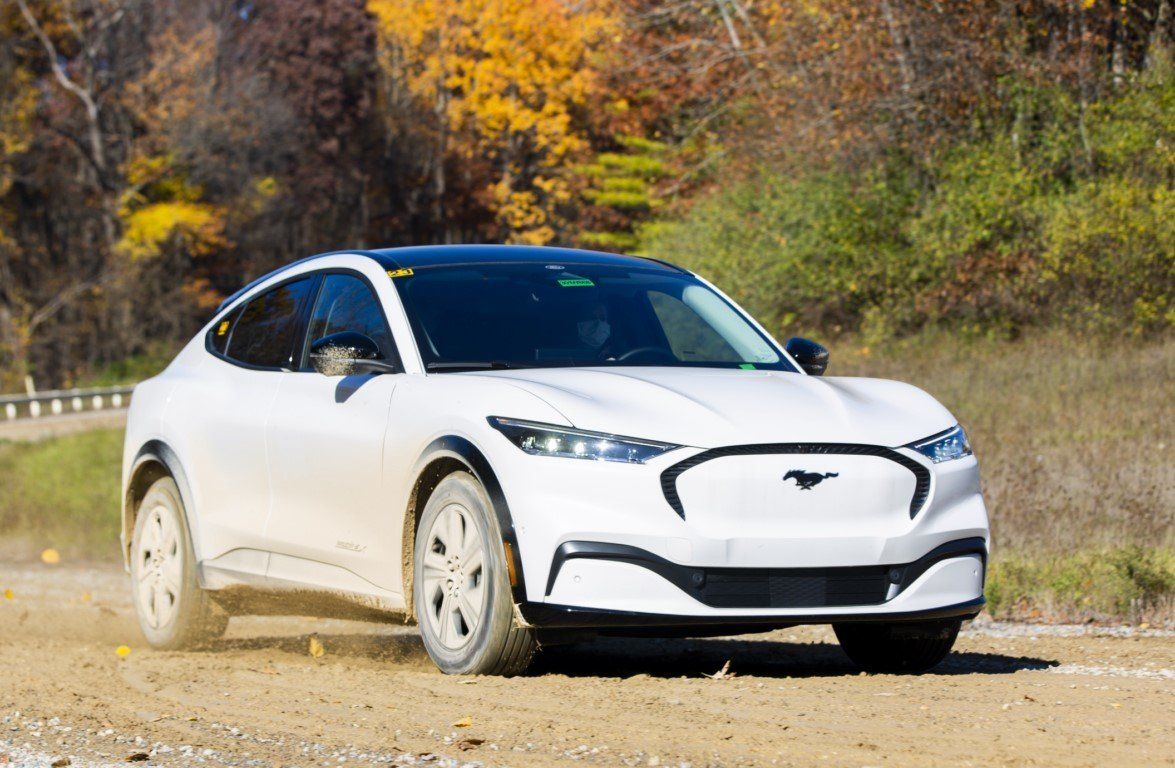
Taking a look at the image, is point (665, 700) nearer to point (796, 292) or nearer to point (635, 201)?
point (796, 292)

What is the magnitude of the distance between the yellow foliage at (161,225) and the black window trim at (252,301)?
148ft

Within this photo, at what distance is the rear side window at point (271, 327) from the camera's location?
8.41m

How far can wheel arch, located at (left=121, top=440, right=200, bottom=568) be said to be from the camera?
8.84 meters

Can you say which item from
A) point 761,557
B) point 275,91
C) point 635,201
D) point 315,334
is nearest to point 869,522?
point 761,557

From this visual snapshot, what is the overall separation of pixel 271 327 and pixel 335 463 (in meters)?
1.43

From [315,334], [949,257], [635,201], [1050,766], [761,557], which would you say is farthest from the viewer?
[635,201]

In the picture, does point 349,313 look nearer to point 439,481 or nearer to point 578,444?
point 439,481

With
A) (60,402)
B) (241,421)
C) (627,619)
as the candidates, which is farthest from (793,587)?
(60,402)

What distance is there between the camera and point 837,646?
8.87 m

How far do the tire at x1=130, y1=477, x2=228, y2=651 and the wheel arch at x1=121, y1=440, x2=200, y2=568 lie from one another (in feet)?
0.20

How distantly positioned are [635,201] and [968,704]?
138 feet

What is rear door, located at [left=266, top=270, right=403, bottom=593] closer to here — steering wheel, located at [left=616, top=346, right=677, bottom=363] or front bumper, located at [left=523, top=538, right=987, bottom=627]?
steering wheel, located at [left=616, top=346, right=677, bottom=363]

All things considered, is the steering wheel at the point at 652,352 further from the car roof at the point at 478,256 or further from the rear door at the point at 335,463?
the rear door at the point at 335,463

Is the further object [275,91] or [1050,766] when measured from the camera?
[275,91]
